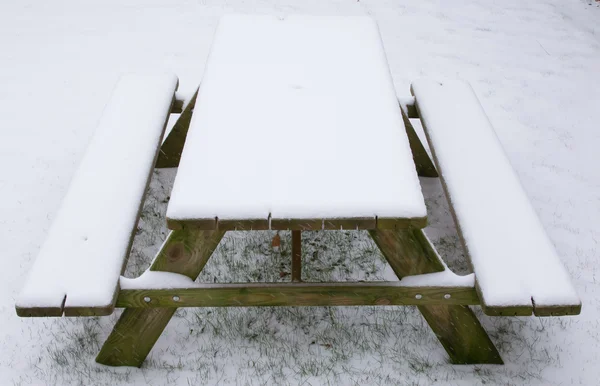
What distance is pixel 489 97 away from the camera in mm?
6746

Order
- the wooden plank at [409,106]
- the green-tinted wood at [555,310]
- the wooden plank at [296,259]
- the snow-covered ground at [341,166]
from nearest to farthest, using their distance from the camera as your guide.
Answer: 1. the green-tinted wood at [555,310]
2. the snow-covered ground at [341,166]
3. the wooden plank at [296,259]
4. the wooden plank at [409,106]

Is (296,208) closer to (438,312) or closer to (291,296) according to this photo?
(291,296)

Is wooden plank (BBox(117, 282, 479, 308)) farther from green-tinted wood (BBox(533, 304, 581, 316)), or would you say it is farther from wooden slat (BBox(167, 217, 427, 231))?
wooden slat (BBox(167, 217, 427, 231))

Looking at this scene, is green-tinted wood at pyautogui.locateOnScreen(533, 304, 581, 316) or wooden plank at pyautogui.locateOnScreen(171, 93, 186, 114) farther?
wooden plank at pyautogui.locateOnScreen(171, 93, 186, 114)

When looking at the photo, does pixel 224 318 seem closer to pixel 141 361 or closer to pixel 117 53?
pixel 141 361

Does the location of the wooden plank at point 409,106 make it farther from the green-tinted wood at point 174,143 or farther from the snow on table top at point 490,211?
the green-tinted wood at point 174,143

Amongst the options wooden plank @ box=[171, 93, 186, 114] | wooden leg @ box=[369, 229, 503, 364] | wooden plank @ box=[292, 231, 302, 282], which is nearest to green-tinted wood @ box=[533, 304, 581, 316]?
wooden leg @ box=[369, 229, 503, 364]

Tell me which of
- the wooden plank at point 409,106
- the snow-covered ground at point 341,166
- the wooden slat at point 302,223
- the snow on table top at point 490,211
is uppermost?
the wooden slat at point 302,223

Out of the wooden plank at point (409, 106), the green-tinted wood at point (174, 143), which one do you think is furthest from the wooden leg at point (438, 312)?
the green-tinted wood at point (174, 143)

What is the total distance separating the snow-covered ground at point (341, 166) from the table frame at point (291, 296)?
0.62 ft

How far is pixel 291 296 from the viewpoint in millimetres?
3113

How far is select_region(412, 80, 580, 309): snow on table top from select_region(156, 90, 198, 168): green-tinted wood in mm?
1956

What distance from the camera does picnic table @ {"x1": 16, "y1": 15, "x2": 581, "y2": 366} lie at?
278cm

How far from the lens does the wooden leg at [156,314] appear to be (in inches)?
119
